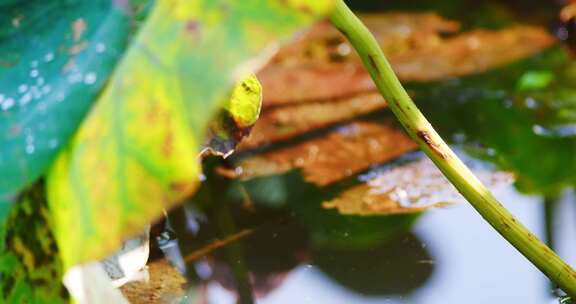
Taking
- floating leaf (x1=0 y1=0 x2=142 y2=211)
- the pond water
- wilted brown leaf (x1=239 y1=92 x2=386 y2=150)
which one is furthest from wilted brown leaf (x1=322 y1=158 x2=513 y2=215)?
floating leaf (x1=0 y1=0 x2=142 y2=211)

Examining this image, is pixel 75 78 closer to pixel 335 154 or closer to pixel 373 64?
pixel 373 64

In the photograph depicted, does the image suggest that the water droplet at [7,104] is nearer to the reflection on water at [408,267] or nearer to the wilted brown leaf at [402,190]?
the reflection on water at [408,267]

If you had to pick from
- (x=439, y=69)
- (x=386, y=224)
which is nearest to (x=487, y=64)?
(x=439, y=69)

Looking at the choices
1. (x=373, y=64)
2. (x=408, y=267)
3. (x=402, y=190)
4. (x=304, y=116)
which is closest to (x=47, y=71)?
(x=373, y=64)

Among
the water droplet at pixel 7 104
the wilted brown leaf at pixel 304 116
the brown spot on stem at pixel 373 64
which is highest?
the water droplet at pixel 7 104

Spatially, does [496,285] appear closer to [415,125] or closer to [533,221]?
[533,221]

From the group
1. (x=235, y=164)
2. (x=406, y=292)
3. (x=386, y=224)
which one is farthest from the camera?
(x=235, y=164)

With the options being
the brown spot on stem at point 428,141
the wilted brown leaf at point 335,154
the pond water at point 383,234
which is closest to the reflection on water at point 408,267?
the pond water at point 383,234
